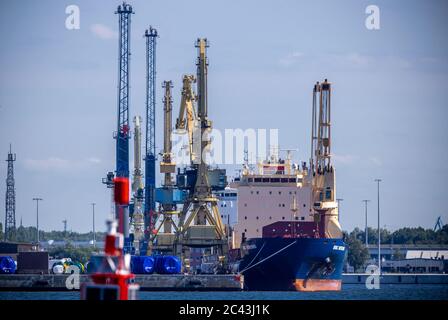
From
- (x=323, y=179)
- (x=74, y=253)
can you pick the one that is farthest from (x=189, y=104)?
(x=74, y=253)

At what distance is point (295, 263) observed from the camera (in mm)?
98812

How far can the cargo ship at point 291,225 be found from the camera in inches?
3888

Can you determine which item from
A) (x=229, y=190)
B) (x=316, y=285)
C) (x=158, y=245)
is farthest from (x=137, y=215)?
(x=316, y=285)

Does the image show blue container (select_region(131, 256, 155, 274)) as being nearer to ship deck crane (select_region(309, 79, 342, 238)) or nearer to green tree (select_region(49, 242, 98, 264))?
ship deck crane (select_region(309, 79, 342, 238))

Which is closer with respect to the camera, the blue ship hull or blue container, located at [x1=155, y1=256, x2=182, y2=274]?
the blue ship hull

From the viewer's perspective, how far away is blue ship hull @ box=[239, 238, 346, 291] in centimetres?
9800

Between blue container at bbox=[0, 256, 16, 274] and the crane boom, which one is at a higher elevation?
the crane boom

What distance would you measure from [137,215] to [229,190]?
18808mm

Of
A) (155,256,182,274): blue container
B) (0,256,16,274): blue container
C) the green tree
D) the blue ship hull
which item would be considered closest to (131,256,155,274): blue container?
(155,256,182,274): blue container

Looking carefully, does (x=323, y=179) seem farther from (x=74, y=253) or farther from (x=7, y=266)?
(x=74, y=253)

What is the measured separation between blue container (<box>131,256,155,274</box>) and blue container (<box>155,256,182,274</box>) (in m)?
0.48

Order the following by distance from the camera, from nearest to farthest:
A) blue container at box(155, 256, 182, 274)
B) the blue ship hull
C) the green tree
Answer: the blue ship hull < blue container at box(155, 256, 182, 274) < the green tree

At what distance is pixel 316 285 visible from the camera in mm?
99688
